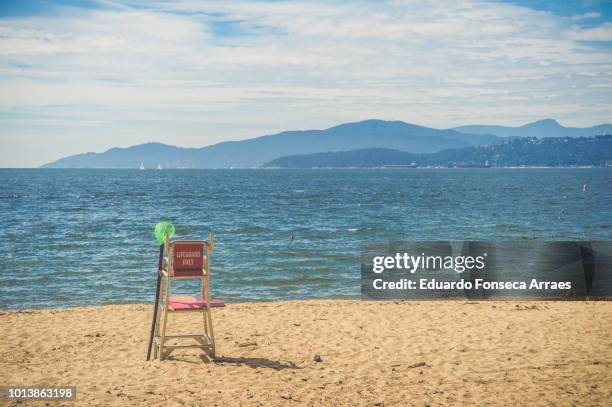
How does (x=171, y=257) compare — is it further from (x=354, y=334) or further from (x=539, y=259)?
(x=539, y=259)

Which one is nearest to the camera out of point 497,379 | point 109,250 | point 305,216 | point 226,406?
point 226,406

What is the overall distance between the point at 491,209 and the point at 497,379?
168ft

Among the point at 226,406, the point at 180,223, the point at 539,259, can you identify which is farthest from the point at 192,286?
the point at 180,223

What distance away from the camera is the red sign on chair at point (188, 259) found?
9.40 m

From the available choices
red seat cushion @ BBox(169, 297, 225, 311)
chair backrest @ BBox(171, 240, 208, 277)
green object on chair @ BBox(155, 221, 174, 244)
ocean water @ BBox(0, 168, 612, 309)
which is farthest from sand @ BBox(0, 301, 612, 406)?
ocean water @ BBox(0, 168, 612, 309)

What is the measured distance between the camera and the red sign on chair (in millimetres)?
9398

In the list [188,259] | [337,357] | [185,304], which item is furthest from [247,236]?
[188,259]

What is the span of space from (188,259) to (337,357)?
2.81 meters

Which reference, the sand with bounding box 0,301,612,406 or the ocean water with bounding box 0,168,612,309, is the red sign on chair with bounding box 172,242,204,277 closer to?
the sand with bounding box 0,301,612,406

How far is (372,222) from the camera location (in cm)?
4562

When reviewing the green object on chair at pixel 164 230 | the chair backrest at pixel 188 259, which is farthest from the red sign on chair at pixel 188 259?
the green object on chair at pixel 164 230

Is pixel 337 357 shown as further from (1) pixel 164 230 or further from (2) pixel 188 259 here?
(1) pixel 164 230

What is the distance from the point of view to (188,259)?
372 inches

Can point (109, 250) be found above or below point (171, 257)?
below
